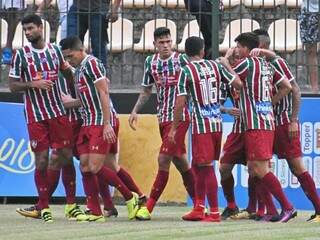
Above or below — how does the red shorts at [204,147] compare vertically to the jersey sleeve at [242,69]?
below

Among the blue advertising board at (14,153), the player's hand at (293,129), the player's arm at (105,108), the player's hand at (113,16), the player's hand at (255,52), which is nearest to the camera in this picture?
the player's arm at (105,108)

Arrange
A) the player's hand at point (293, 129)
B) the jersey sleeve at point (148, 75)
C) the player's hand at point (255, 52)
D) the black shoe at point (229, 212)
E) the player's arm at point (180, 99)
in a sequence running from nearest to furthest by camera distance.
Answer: the player's arm at point (180, 99)
the player's hand at point (255, 52)
the player's hand at point (293, 129)
the black shoe at point (229, 212)
the jersey sleeve at point (148, 75)

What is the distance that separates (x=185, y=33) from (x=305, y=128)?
3.04m

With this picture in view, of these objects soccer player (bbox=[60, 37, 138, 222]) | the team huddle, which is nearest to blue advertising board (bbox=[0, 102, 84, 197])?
the team huddle

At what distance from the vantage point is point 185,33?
17969mm

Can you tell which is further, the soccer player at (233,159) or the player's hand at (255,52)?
the soccer player at (233,159)

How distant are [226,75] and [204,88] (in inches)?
10.4

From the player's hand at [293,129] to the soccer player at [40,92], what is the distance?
243cm

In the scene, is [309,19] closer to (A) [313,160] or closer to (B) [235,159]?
(A) [313,160]

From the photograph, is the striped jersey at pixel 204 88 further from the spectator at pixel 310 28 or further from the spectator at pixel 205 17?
the spectator at pixel 310 28

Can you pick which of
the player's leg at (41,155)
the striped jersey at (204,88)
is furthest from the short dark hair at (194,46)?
the player's leg at (41,155)

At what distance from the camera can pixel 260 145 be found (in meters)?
13.1

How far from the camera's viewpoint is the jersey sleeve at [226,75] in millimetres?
13000

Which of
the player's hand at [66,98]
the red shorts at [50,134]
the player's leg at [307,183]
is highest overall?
the player's hand at [66,98]
